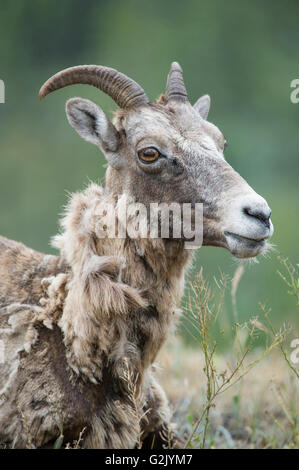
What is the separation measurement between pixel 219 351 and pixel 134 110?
4429 millimetres

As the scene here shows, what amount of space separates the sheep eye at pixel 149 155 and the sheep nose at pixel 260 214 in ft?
2.88

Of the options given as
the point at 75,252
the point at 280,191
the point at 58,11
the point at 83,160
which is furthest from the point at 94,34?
the point at 75,252

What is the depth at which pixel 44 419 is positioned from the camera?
492 centimetres

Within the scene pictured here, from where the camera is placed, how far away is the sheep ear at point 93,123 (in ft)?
17.9

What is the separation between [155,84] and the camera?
3180cm

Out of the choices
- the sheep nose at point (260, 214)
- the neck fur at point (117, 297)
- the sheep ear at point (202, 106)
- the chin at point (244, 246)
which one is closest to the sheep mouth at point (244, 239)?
the chin at point (244, 246)

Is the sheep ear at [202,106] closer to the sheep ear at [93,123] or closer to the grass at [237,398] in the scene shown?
the sheep ear at [93,123]

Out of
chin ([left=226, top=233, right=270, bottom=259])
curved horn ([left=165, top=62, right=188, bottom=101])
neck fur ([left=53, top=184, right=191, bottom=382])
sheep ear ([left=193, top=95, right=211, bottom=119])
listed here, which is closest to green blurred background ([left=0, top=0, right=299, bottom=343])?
sheep ear ([left=193, top=95, right=211, bottom=119])

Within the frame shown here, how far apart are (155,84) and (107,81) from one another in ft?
88.2

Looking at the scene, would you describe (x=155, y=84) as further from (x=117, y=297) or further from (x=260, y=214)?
(x=260, y=214)

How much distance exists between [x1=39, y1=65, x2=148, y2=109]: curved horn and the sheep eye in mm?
473

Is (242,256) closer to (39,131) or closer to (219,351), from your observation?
(219,351)
